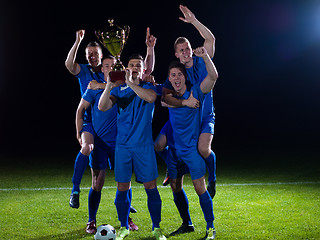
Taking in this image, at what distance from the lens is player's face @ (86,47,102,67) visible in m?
4.39

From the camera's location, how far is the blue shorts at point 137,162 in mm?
3674

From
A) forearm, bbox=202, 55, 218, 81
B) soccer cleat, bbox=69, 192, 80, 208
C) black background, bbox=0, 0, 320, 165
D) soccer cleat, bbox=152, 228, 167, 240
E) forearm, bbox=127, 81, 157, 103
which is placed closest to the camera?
forearm, bbox=127, 81, 157, 103

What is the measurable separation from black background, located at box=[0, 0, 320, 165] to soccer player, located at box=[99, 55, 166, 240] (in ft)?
28.6

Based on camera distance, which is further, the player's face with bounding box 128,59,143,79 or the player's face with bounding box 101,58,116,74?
the player's face with bounding box 101,58,116,74

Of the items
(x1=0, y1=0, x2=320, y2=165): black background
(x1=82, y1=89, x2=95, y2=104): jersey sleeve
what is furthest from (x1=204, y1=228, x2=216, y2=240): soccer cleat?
(x1=0, y1=0, x2=320, y2=165): black background

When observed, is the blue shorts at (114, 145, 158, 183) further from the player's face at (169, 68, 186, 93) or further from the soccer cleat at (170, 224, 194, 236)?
the soccer cleat at (170, 224, 194, 236)

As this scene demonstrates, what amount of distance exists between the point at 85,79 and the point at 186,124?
4.01 ft

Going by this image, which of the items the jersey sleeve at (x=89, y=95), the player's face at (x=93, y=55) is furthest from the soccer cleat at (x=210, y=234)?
the player's face at (x=93, y=55)

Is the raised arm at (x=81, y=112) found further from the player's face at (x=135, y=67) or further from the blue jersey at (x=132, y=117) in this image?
the player's face at (x=135, y=67)

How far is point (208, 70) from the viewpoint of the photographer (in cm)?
364

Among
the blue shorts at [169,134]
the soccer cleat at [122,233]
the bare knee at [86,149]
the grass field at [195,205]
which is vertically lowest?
the grass field at [195,205]

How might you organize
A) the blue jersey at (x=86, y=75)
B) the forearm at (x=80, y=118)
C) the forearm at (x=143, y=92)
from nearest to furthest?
the forearm at (x=143, y=92) < the forearm at (x=80, y=118) < the blue jersey at (x=86, y=75)

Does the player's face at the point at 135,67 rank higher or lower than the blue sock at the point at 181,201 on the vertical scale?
higher

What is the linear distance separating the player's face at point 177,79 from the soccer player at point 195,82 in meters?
0.06
